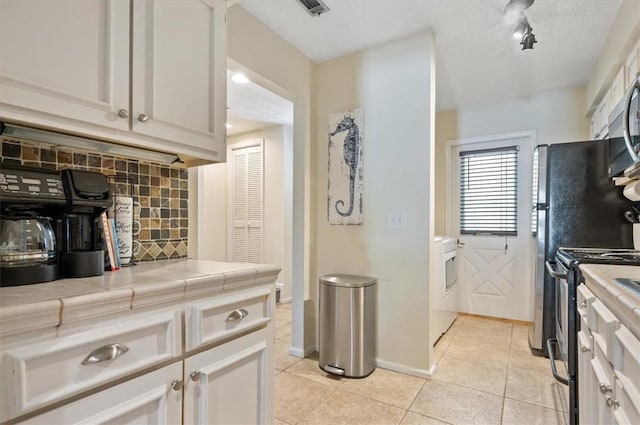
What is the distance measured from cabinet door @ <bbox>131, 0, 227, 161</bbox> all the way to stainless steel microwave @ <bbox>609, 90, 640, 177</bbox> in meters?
1.95

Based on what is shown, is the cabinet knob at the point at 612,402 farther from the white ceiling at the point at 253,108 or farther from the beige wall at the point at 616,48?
the white ceiling at the point at 253,108

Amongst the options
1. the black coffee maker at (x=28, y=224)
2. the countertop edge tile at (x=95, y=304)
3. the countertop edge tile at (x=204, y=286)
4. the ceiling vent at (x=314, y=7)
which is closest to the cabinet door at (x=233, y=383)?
the countertop edge tile at (x=204, y=286)

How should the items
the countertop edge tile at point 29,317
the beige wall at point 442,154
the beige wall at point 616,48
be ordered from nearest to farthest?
1. the countertop edge tile at point 29,317
2. the beige wall at point 616,48
3. the beige wall at point 442,154

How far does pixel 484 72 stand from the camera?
9.70 ft

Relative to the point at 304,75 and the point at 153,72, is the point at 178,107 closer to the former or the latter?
the point at 153,72

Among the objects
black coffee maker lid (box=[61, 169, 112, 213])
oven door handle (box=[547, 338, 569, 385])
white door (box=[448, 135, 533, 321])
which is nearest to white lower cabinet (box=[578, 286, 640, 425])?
oven door handle (box=[547, 338, 569, 385])

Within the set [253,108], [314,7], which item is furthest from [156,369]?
[253,108]

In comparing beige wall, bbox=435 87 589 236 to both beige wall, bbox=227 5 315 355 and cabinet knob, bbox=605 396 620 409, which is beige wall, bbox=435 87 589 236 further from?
cabinet knob, bbox=605 396 620 409

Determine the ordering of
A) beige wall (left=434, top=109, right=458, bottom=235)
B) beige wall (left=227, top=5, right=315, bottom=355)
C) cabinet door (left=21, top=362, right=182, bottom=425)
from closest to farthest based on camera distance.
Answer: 1. cabinet door (left=21, top=362, right=182, bottom=425)
2. beige wall (left=227, top=5, right=315, bottom=355)
3. beige wall (left=434, top=109, right=458, bottom=235)

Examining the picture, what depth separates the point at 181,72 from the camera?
1.35m

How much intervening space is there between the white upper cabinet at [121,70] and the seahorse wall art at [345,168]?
4.07 feet

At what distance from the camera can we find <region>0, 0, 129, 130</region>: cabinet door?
91cm

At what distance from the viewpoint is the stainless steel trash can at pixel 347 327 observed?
2264mm

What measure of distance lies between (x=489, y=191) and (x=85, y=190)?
12.4ft
